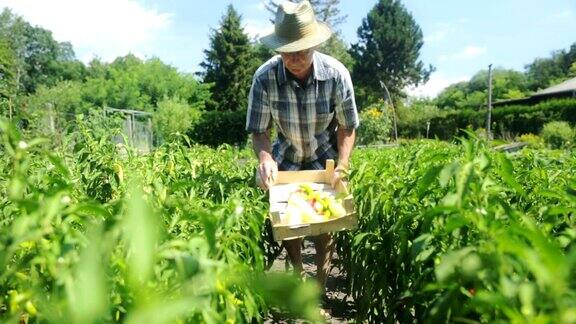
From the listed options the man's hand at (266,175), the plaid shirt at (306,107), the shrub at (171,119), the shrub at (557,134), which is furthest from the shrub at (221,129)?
the man's hand at (266,175)

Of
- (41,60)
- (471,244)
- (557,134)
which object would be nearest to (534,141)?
(557,134)

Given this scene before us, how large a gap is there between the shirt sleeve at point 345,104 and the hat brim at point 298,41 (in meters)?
0.31

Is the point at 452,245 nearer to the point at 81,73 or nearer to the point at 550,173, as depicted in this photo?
the point at 550,173

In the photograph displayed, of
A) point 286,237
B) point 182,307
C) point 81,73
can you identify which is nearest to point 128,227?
point 182,307

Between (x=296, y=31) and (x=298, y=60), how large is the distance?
0.19 m

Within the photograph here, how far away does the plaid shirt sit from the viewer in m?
3.45

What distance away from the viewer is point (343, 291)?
416cm

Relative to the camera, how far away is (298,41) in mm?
3229

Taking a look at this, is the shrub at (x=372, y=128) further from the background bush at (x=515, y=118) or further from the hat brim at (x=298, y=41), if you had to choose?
the hat brim at (x=298, y=41)

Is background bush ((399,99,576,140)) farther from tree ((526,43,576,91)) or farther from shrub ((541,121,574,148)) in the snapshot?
tree ((526,43,576,91))

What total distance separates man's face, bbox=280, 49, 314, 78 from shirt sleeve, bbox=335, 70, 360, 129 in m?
0.27

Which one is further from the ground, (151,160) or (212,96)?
(212,96)

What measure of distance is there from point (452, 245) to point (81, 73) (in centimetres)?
7544

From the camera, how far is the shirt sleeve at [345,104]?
11.3 ft
